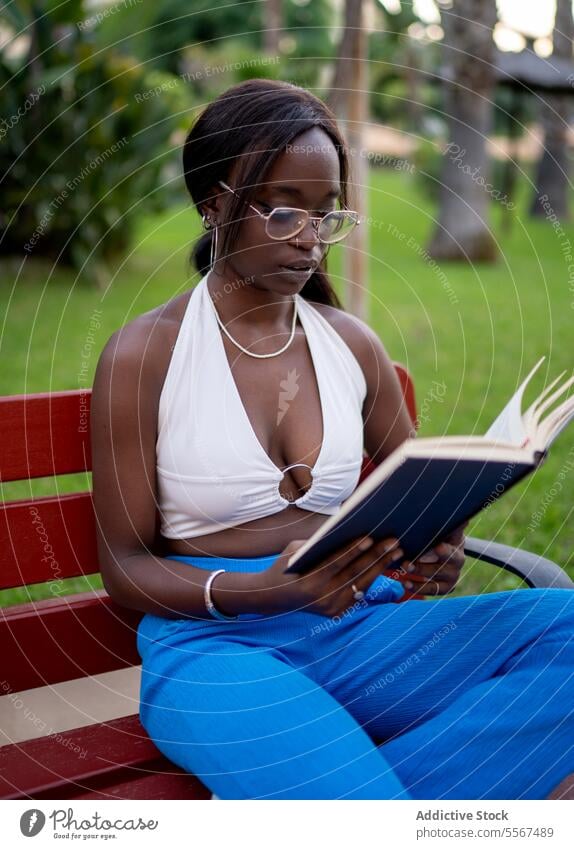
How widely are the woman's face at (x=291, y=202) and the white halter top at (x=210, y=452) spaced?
176mm

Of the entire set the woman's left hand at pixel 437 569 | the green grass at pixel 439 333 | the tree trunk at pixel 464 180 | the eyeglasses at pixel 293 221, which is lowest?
the woman's left hand at pixel 437 569

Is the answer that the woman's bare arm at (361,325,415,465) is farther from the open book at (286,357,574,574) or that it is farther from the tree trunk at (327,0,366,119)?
the tree trunk at (327,0,366,119)

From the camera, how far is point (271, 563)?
2111 millimetres

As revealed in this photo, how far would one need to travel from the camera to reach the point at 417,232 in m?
16.3

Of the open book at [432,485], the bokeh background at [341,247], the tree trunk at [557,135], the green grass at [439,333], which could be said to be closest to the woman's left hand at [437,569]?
the open book at [432,485]

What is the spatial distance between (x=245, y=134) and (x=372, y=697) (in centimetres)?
114

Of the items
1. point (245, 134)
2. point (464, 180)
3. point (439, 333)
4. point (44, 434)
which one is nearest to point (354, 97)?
point (439, 333)

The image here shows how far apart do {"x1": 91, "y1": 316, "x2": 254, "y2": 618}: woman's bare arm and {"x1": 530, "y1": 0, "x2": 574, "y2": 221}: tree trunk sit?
35.5 feet

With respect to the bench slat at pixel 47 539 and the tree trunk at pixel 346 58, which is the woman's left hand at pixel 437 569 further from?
the tree trunk at pixel 346 58

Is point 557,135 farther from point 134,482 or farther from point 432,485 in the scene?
point 432,485

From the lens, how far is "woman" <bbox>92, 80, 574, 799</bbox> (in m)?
1.86

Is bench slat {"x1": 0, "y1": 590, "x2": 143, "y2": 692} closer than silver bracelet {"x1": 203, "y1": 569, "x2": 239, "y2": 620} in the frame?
No

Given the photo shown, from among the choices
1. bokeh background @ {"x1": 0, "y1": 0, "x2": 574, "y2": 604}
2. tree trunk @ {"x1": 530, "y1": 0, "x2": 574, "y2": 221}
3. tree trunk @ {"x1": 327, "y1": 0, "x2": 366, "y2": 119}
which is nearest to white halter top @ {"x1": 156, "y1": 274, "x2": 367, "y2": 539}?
bokeh background @ {"x1": 0, "y1": 0, "x2": 574, "y2": 604}

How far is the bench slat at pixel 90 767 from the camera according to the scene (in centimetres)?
195
